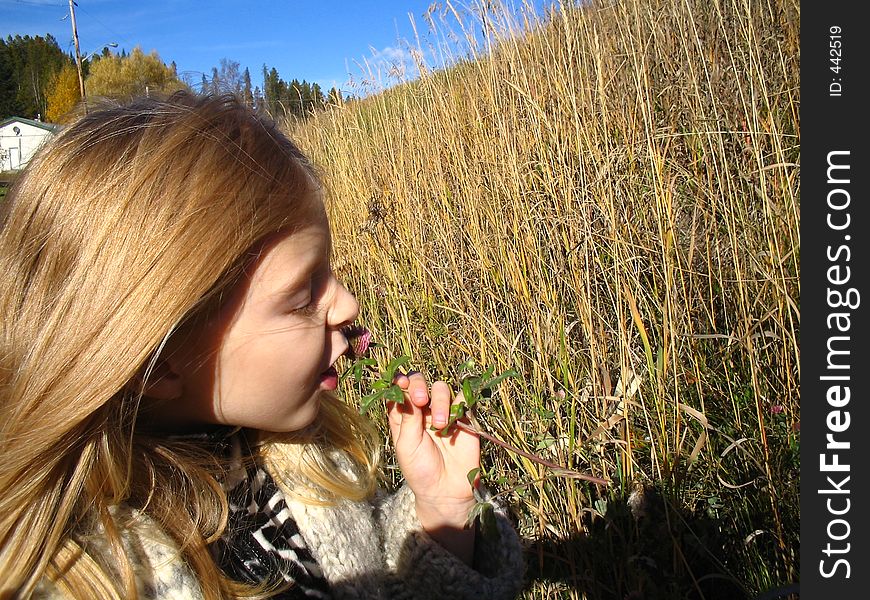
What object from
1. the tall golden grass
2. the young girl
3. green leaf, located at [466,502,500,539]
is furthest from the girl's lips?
the tall golden grass

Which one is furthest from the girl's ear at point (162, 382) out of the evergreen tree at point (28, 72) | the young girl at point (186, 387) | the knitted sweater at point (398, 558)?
the evergreen tree at point (28, 72)

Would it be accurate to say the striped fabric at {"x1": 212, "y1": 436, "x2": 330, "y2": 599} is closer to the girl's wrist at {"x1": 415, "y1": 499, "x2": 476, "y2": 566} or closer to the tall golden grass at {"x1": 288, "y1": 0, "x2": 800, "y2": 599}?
the girl's wrist at {"x1": 415, "y1": 499, "x2": 476, "y2": 566}

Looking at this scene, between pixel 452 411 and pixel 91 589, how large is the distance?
557 mm

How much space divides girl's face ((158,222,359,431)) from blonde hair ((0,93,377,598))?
37 millimetres

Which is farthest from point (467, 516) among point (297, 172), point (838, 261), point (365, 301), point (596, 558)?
point (365, 301)

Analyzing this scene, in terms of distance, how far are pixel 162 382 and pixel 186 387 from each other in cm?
4

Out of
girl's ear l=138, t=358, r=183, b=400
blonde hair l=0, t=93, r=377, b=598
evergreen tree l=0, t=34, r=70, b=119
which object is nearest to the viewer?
blonde hair l=0, t=93, r=377, b=598

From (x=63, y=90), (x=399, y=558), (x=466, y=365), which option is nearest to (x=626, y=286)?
(x=466, y=365)

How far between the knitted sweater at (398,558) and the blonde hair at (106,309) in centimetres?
19

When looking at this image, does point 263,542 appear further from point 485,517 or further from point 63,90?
point 63,90

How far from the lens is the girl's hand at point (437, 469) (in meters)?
1.05

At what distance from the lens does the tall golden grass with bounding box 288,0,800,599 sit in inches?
47.5

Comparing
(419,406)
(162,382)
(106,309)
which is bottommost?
(419,406)

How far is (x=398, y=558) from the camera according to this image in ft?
3.65
